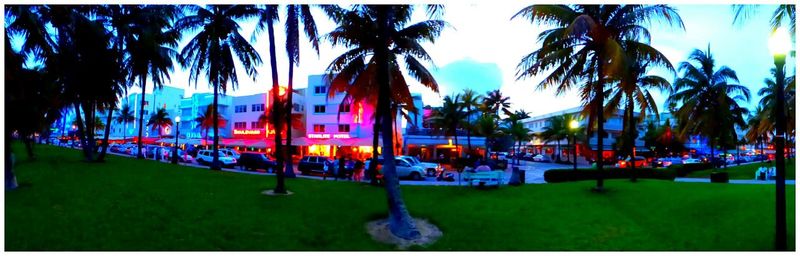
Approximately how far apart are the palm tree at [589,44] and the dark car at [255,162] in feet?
60.2

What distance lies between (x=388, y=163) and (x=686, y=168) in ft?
81.5

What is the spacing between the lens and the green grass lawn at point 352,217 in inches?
357

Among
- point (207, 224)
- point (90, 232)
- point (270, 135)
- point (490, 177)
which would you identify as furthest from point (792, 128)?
point (270, 135)

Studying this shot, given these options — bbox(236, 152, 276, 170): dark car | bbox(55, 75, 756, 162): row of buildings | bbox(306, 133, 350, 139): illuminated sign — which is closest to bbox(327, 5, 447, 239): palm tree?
bbox(236, 152, 276, 170): dark car

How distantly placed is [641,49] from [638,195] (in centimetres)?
476

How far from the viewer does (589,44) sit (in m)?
14.8

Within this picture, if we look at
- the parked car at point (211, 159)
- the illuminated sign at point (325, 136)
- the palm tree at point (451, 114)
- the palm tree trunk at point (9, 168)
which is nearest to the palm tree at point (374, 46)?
the palm tree trunk at point (9, 168)

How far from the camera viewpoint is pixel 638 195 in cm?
1384

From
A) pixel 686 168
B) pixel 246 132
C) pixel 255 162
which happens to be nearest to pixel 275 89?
pixel 255 162

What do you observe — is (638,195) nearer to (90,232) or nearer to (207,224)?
(207,224)

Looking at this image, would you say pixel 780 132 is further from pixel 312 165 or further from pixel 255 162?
pixel 255 162

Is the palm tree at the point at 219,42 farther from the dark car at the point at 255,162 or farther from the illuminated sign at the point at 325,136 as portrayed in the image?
the illuminated sign at the point at 325,136

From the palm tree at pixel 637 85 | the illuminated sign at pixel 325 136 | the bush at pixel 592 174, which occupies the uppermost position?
the palm tree at pixel 637 85

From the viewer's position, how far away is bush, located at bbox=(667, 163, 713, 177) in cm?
2491
